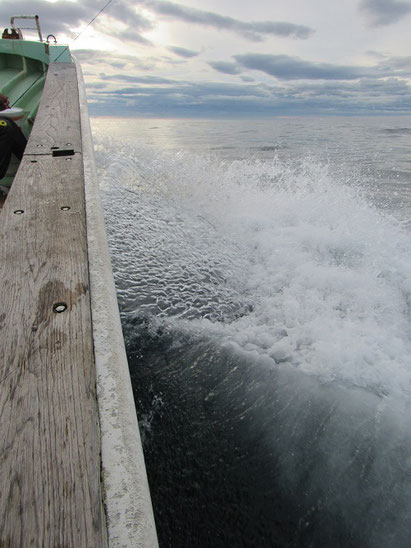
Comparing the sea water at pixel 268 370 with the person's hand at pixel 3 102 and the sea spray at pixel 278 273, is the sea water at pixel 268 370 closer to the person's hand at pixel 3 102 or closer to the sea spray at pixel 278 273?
the sea spray at pixel 278 273

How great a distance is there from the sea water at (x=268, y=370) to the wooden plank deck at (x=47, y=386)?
124cm

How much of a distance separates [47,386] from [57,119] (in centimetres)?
299

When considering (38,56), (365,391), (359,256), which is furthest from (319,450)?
(38,56)

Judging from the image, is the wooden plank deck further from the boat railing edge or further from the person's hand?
the person's hand

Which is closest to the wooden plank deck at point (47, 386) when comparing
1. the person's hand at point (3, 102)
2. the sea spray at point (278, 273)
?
the sea spray at point (278, 273)

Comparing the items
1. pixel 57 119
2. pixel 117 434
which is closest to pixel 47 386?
pixel 117 434

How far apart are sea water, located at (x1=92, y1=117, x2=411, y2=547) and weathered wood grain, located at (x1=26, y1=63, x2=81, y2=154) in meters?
1.27

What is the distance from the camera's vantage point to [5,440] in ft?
2.33

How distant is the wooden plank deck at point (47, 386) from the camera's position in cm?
61

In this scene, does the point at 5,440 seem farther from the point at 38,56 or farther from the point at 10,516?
the point at 38,56

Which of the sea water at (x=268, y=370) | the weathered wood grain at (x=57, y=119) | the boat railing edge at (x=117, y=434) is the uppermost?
the weathered wood grain at (x=57, y=119)

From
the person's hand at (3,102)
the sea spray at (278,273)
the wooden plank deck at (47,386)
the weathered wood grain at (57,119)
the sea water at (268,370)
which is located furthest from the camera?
the person's hand at (3,102)

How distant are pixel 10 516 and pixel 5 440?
15 cm

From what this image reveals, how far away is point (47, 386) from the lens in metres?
0.82
